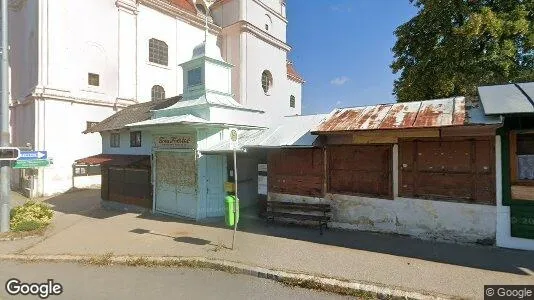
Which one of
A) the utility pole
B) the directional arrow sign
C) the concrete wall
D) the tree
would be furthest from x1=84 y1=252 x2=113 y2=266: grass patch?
the tree

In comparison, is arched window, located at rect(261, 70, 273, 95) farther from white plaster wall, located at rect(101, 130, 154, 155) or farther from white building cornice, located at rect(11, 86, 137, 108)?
white plaster wall, located at rect(101, 130, 154, 155)

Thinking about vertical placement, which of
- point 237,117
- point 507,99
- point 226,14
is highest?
point 226,14

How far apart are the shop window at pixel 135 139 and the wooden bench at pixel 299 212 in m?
7.82

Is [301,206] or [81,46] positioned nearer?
[301,206]

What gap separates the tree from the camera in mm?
13062

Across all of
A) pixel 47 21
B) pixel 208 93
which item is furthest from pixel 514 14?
pixel 47 21

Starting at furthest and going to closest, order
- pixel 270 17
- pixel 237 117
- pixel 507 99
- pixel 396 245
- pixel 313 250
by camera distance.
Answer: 1. pixel 270 17
2. pixel 237 117
3. pixel 396 245
4. pixel 313 250
5. pixel 507 99

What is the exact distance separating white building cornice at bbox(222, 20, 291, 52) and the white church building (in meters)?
0.10

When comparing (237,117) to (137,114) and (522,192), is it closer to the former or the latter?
(137,114)

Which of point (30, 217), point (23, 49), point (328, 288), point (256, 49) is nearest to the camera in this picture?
point (328, 288)

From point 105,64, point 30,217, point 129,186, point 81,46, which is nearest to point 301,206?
point 129,186

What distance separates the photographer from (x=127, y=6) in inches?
950

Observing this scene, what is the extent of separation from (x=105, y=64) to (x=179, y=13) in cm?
871

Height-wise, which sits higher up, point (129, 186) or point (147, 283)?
point (129, 186)
